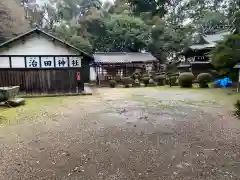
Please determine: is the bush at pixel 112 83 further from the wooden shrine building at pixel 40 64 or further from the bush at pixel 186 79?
the wooden shrine building at pixel 40 64

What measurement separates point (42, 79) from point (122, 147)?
1111 cm

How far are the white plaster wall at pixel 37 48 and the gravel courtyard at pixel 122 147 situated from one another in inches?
292

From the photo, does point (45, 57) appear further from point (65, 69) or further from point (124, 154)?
point (124, 154)

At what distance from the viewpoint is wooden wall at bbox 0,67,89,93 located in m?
14.2

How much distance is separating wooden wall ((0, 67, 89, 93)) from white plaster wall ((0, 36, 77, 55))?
1.07 metres

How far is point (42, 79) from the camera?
14.5 m

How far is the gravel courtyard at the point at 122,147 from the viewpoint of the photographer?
3660 millimetres

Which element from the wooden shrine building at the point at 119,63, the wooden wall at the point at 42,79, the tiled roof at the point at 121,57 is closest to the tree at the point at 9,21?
the tiled roof at the point at 121,57

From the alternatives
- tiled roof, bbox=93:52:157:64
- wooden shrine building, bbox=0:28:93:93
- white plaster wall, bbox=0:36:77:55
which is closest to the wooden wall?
wooden shrine building, bbox=0:28:93:93

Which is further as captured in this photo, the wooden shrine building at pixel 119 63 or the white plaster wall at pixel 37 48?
the wooden shrine building at pixel 119 63

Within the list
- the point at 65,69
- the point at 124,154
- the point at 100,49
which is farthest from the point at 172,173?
the point at 100,49

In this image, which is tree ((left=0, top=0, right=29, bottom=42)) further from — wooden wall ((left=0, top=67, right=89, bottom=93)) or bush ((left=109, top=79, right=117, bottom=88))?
bush ((left=109, top=79, right=117, bottom=88))

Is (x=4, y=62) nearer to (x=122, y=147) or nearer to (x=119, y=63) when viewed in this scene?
(x=122, y=147)

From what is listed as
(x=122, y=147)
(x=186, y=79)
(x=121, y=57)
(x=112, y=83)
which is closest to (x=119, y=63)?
(x=121, y=57)
